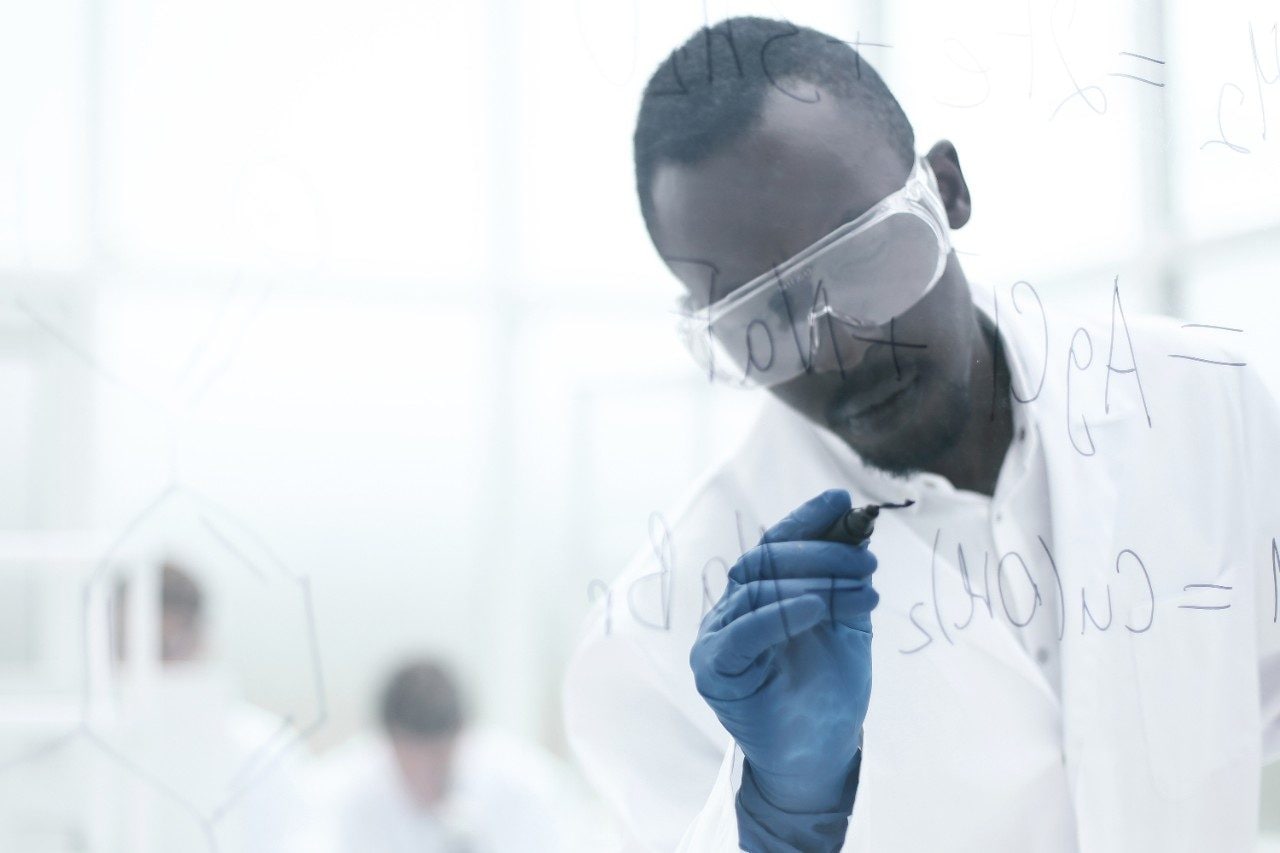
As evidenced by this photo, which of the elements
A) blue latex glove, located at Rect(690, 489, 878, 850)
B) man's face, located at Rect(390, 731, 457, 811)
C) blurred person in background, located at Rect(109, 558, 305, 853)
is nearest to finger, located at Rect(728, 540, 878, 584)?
blue latex glove, located at Rect(690, 489, 878, 850)

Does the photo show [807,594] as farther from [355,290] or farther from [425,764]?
[425,764]

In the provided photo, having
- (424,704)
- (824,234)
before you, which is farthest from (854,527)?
(424,704)

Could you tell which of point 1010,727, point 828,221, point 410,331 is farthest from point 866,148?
point 410,331

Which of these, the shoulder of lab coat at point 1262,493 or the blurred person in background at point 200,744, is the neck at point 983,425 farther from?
the blurred person in background at point 200,744

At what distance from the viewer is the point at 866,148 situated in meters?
0.43

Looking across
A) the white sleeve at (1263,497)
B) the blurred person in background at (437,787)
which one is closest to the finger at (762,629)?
the white sleeve at (1263,497)

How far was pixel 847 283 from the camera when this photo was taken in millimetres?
430

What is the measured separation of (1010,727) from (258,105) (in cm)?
48

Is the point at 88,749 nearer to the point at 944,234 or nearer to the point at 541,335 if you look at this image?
the point at 541,335

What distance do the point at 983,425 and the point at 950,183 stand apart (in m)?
0.11

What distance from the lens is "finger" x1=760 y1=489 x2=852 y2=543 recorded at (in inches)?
15.5

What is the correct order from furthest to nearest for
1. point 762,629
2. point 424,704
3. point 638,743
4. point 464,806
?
point 464,806, point 424,704, point 638,743, point 762,629

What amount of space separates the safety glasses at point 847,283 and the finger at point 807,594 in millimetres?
106

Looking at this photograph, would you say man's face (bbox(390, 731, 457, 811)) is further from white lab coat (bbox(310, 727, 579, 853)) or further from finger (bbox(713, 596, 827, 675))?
finger (bbox(713, 596, 827, 675))
